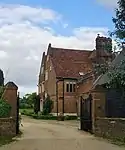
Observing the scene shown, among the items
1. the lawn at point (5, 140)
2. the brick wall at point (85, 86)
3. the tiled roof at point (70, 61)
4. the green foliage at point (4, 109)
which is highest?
the tiled roof at point (70, 61)

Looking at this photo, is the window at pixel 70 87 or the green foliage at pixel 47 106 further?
the green foliage at pixel 47 106

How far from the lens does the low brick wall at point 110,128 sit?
67.9 feet

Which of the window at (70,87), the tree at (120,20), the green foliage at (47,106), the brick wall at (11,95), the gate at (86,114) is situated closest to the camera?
A: the tree at (120,20)

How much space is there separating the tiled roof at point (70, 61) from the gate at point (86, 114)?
2932 centimetres

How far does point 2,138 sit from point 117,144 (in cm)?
692

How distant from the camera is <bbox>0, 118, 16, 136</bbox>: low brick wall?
2238 centimetres

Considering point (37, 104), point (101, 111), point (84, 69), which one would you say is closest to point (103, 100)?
point (101, 111)

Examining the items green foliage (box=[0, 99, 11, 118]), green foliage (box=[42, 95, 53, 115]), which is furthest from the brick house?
green foliage (box=[0, 99, 11, 118])

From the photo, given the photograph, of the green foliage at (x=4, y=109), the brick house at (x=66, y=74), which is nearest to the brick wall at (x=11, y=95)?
the green foliage at (x=4, y=109)

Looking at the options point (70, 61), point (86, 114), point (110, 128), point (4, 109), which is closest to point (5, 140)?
point (4, 109)

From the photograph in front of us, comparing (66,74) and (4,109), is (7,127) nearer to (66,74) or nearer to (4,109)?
(4,109)

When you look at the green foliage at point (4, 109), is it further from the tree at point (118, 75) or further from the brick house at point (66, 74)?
the brick house at point (66, 74)

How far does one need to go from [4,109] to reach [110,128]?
268 inches

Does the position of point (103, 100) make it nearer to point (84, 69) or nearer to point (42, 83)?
point (84, 69)
